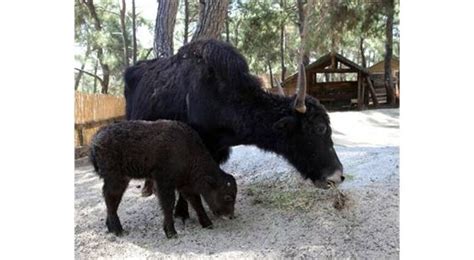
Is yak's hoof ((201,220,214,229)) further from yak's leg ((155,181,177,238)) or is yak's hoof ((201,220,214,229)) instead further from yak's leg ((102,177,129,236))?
yak's leg ((102,177,129,236))

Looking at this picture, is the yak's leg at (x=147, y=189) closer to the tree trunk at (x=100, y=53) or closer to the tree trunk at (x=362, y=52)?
the tree trunk at (x=100, y=53)

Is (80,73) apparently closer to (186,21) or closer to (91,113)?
(91,113)

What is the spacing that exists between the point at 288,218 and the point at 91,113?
1.09 meters

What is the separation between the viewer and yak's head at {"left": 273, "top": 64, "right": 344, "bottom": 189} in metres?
2.37

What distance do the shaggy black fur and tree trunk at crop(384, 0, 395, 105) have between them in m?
0.84

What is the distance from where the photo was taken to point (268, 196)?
2785mm

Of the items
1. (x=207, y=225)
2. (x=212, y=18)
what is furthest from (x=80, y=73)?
(x=212, y=18)

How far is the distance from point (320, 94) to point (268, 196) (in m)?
0.98
